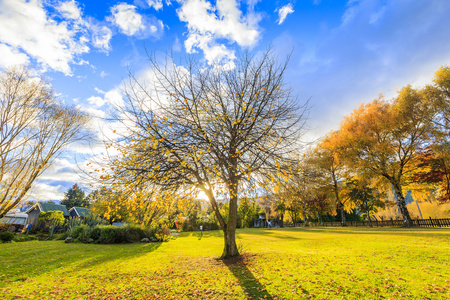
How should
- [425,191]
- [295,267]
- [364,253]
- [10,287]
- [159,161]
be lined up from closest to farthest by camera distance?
[10,287] → [295,267] → [159,161] → [364,253] → [425,191]

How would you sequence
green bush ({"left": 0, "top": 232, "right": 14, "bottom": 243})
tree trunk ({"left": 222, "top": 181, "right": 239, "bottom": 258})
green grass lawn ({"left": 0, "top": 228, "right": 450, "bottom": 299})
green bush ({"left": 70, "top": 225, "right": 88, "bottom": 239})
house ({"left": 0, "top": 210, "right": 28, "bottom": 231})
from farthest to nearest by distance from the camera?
house ({"left": 0, "top": 210, "right": 28, "bottom": 231})
green bush ({"left": 70, "top": 225, "right": 88, "bottom": 239})
green bush ({"left": 0, "top": 232, "right": 14, "bottom": 243})
tree trunk ({"left": 222, "top": 181, "right": 239, "bottom": 258})
green grass lawn ({"left": 0, "top": 228, "right": 450, "bottom": 299})

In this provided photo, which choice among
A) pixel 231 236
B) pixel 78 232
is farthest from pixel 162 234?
pixel 231 236

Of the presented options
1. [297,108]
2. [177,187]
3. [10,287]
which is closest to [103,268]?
[10,287]

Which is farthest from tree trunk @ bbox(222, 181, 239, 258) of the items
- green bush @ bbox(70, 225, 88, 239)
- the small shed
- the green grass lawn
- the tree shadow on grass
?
the small shed

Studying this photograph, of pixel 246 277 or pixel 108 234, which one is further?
pixel 108 234

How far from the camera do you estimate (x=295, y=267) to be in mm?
6945

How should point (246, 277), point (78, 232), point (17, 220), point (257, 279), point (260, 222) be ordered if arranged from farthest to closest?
1. point (260, 222)
2. point (17, 220)
3. point (78, 232)
4. point (246, 277)
5. point (257, 279)

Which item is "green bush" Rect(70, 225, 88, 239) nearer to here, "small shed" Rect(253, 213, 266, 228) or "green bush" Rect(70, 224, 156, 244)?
"green bush" Rect(70, 224, 156, 244)

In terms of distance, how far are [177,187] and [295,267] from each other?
568 centimetres

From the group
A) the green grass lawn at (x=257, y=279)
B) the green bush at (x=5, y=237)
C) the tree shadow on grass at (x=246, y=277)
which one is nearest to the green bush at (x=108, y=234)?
the green bush at (x=5, y=237)

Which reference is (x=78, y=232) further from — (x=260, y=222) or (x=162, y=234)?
(x=260, y=222)

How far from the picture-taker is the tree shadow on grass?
4980 mm

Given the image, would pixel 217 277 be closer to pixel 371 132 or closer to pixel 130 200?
pixel 130 200

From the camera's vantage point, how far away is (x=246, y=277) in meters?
6.37
